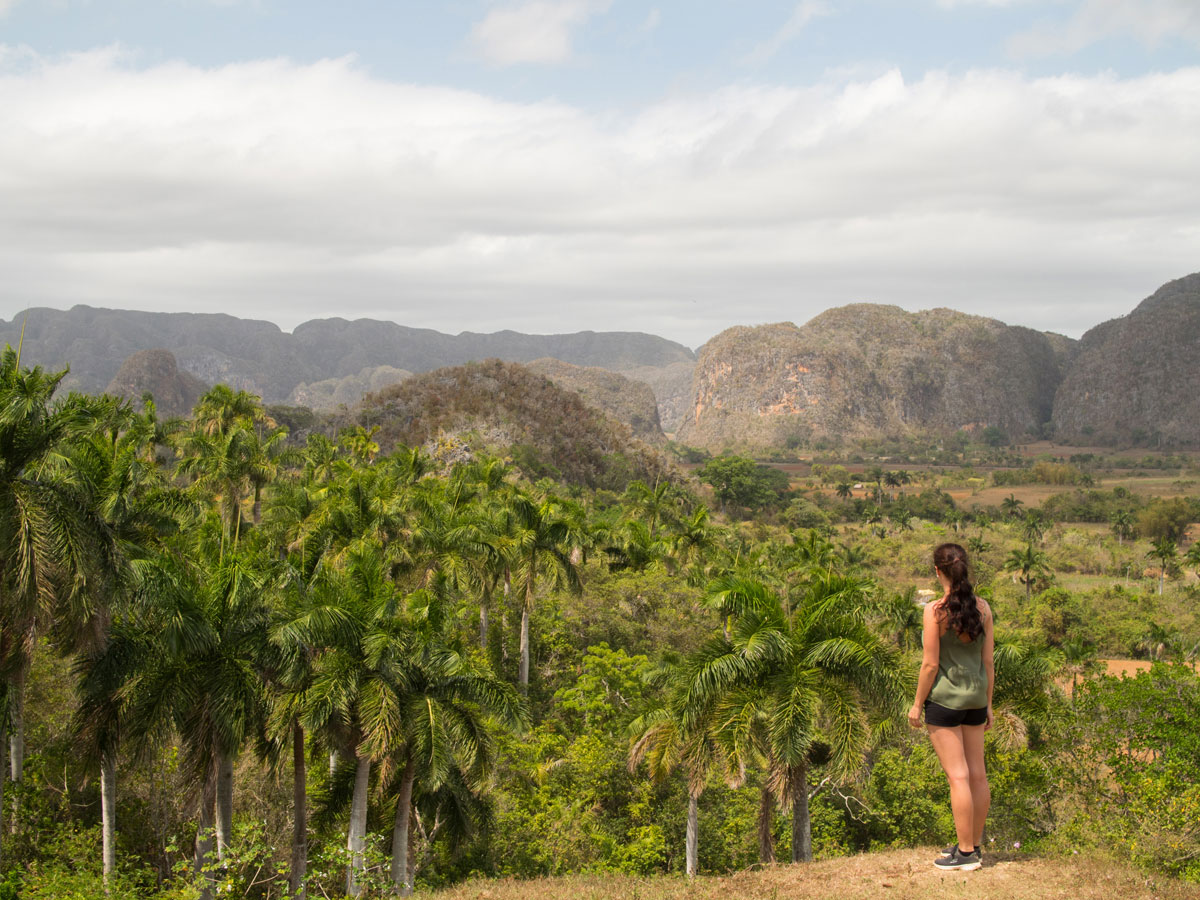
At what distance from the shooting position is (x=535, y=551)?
96.7ft

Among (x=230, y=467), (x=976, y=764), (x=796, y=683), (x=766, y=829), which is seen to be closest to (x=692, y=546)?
(x=230, y=467)

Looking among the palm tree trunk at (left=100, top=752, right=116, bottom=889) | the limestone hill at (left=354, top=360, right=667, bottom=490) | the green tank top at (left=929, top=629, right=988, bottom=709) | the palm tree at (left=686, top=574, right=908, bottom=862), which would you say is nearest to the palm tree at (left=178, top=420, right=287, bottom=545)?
the palm tree trunk at (left=100, top=752, right=116, bottom=889)

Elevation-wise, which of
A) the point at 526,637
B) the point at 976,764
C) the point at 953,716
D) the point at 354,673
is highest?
the point at 953,716

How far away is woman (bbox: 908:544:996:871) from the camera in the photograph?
24.2ft

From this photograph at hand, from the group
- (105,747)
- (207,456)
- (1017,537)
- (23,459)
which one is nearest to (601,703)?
(105,747)

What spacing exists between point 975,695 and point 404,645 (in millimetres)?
9257

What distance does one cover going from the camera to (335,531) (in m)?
27.3

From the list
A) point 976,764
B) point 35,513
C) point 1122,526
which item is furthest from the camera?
point 1122,526

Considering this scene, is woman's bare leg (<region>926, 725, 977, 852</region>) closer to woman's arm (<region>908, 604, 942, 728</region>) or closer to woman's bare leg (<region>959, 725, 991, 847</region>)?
woman's bare leg (<region>959, 725, 991, 847</region>)

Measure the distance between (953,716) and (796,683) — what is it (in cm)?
504

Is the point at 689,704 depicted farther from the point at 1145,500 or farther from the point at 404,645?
the point at 1145,500

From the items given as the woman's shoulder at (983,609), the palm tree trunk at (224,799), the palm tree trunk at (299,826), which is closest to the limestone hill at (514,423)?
the palm tree trunk at (299,826)

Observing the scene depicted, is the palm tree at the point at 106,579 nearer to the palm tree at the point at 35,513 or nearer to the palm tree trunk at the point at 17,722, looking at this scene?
the palm tree at the point at 35,513

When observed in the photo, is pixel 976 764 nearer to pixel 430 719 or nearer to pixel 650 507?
pixel 430 719
